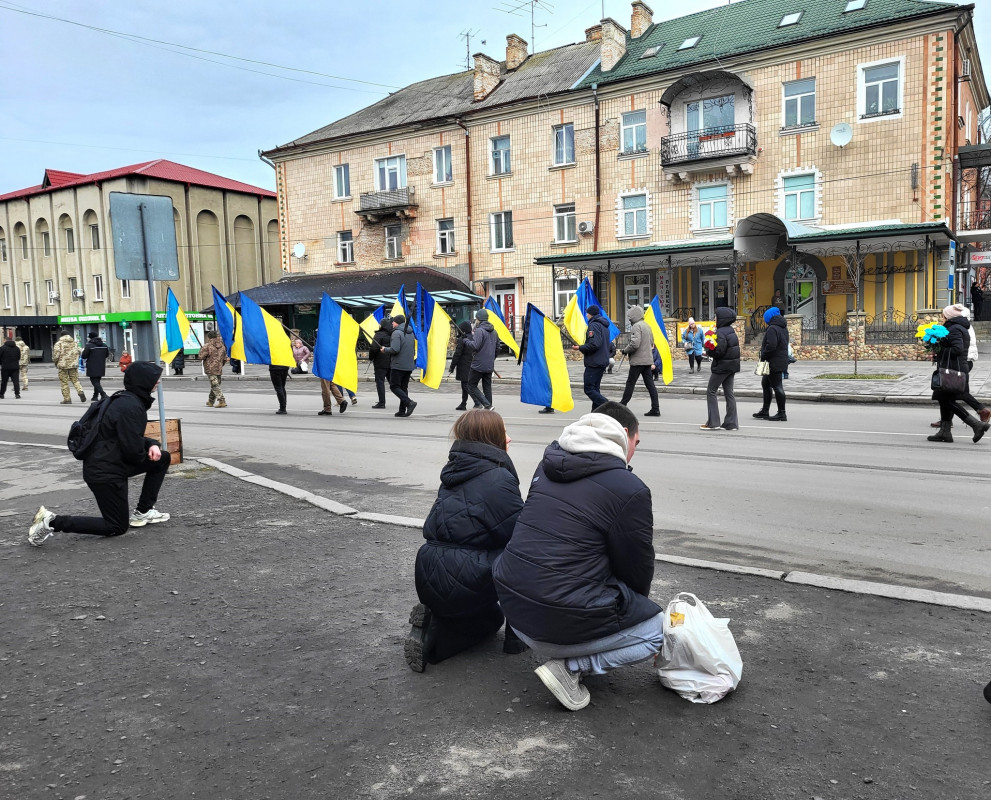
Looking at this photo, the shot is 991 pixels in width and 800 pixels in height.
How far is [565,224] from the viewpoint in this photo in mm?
34375

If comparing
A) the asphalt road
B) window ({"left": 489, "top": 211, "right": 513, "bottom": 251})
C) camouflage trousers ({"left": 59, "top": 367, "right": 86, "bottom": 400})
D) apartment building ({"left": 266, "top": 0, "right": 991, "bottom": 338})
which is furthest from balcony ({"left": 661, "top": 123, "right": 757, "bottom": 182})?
camouflage trousers ({"left": 59, "top": 367, "right": 86, "bottom": 400})

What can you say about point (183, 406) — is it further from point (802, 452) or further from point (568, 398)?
point (802, 452)

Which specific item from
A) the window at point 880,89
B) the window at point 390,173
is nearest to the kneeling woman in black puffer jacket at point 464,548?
the window at point 880,89

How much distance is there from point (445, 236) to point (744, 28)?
14.9m

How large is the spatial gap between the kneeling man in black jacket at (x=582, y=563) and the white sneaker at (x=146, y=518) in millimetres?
4049

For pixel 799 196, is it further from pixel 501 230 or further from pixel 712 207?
pixel 501 230

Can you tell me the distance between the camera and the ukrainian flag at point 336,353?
14250 millimetres

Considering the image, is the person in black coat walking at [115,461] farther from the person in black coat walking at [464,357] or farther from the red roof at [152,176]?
the red roof at [152,176]

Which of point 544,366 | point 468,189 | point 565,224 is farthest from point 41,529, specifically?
point 468,189

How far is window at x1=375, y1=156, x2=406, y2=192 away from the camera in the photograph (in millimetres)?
38000

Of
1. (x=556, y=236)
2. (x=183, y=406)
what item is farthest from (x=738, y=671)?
(x=556, y=236)

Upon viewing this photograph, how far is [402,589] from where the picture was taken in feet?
16.3

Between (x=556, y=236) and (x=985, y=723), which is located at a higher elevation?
(x=556, y=236)

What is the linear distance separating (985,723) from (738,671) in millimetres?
936
